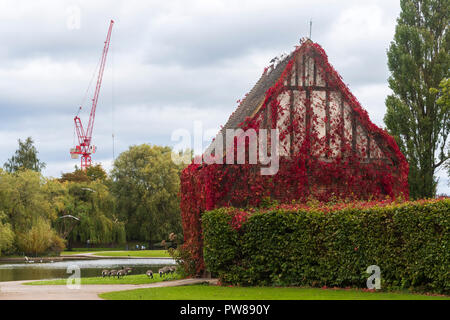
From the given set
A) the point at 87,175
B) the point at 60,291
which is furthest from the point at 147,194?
the point at 60,291

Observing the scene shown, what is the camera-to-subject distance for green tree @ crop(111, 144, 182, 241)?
227 feet

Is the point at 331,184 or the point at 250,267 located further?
the point at 331,184

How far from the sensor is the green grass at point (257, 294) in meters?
14.5

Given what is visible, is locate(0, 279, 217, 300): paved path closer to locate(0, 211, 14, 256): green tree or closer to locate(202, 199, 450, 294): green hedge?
locate(202, 199, 450, 294): green hedge

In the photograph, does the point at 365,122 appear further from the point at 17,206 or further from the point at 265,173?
the point at 17,206

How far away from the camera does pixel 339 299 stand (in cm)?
1413

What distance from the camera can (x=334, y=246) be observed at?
16891 mm

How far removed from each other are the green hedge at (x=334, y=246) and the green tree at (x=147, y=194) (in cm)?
4996

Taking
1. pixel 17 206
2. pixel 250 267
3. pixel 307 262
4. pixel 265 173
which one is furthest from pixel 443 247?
pixel 17 206

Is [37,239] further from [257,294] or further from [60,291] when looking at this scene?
[257,294]

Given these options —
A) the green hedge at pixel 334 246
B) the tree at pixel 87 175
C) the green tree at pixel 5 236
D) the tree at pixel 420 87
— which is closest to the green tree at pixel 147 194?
the tree at pixel 87 175

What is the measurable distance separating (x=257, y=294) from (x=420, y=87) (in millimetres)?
23957

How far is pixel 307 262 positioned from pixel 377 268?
229cm

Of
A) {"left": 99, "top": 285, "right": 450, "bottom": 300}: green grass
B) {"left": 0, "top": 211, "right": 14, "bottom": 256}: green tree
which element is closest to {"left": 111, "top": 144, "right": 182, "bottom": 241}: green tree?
{"left": 0, "top": 211, "right": 14, "bottom": 256}: green tree
